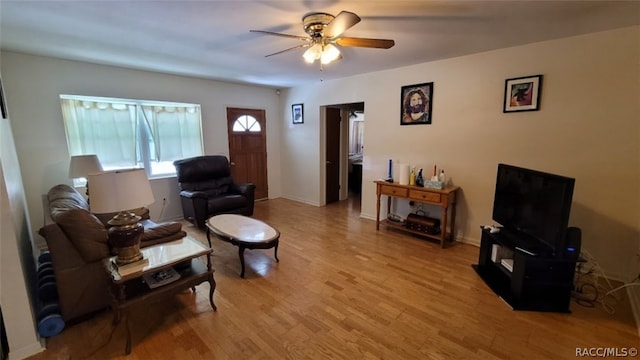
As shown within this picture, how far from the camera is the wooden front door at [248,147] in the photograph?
536 centimetres

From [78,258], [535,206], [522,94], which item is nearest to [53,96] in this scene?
[78,258]

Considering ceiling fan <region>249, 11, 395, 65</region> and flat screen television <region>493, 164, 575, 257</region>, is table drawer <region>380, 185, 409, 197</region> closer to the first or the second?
flat screen television <region>493, 164, 575, 257</region>

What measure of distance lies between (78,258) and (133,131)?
2769 millimetres

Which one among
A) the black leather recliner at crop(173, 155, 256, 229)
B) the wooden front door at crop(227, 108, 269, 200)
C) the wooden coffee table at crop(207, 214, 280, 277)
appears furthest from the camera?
the wooden front door at crop(227, 108, 269, 200)

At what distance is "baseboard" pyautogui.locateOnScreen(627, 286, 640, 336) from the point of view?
2.13 metres

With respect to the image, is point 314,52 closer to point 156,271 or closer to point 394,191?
point 156,271

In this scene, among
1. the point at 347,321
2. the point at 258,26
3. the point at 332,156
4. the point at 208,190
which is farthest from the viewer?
the point at 332,156

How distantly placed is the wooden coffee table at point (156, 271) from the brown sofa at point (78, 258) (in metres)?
0.16

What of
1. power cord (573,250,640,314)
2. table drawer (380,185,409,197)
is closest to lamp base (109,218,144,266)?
table drawer (380,185,409,197)

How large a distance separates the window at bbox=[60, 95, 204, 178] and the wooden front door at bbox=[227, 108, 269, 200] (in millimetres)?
659

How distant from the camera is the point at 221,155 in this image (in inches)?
200

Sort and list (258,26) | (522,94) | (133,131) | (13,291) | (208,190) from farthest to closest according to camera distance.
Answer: (208,190)
(133,131)
(522,94)
(258,26)
(13,291)

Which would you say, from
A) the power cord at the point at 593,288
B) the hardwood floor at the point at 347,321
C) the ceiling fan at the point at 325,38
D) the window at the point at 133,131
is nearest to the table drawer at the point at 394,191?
the hardwood floor at the point at 347,321

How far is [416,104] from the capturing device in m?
3.87
